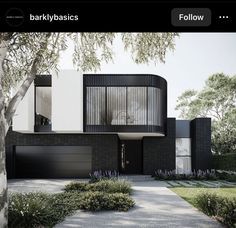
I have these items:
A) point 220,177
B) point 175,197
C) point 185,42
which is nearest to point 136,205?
point 175,197

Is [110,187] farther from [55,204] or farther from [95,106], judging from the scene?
[95,106]

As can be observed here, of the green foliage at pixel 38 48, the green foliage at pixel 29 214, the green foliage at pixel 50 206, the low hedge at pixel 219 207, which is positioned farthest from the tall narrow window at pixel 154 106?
the green foliage at pixel 29 214

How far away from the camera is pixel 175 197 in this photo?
12484 mm

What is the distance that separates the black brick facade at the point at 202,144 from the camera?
72.8 feet

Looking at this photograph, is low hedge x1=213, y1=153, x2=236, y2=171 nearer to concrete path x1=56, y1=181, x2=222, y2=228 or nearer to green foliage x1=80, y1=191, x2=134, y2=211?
concrete path x1=56, y1=181, x2=222, y2=228

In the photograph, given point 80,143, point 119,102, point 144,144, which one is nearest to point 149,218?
point 119,102

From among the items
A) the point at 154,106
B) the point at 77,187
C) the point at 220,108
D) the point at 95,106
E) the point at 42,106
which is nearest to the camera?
the point at 77,187

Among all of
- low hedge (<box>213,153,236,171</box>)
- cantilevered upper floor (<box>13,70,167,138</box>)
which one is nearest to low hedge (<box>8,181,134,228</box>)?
cantilevered upper floor (<box>13,70,167,138</box>)

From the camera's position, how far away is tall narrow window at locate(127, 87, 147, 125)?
18.9 metres

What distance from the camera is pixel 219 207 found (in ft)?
27.9

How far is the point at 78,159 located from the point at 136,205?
11.1 meters

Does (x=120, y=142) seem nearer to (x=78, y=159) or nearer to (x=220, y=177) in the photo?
(x=78, y=159)

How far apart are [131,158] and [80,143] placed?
4.49 m

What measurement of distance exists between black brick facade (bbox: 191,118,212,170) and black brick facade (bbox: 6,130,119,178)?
5.43 metres
